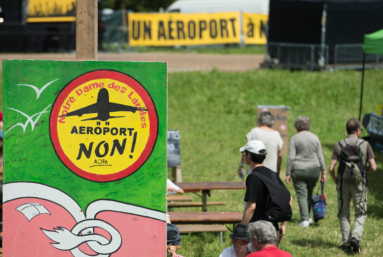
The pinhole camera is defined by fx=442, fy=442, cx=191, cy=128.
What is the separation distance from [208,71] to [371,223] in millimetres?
11190

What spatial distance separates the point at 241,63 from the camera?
2011cm

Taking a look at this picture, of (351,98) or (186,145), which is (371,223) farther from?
(351,98)

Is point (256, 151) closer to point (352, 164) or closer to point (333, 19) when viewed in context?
point (352, 164)

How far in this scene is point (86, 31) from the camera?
11.4 ft

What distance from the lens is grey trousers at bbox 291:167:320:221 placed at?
6.48m

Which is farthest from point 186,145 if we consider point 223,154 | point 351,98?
point 351,98

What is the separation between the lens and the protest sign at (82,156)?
10.8 ft

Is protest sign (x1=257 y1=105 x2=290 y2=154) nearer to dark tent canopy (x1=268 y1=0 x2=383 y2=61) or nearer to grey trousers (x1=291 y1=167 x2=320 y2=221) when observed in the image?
grey trousers (x1=291 y1=167 x2=320 y2=221)

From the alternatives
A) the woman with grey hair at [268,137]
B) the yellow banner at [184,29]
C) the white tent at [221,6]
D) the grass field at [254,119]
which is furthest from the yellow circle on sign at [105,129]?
the white tent at [221,6]

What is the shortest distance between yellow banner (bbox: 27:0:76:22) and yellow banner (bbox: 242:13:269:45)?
29.4 ft

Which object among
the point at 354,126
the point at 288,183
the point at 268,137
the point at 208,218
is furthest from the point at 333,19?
the point at 208,218

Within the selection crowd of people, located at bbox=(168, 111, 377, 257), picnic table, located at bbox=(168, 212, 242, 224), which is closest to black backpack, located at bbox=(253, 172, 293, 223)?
crowd of people, located at bbox=(168, 111, 377, 257)

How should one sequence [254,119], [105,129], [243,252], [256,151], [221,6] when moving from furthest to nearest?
[221,6] → [254,119] → [256,151] → [243,252] → [105,129]

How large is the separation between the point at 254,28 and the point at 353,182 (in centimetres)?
1911
